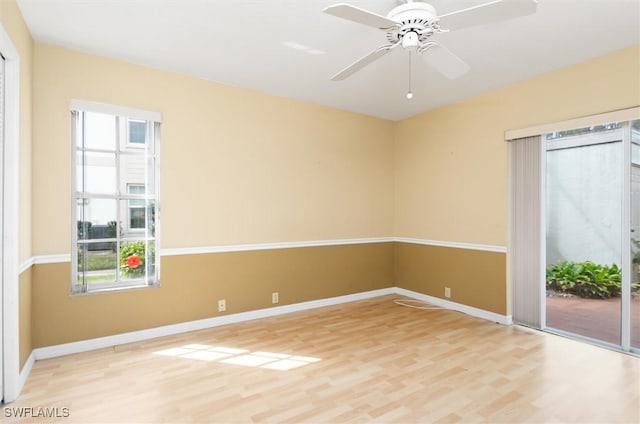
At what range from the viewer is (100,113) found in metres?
3.08

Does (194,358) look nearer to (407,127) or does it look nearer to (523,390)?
(523,390)

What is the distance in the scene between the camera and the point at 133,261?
3.32 meters

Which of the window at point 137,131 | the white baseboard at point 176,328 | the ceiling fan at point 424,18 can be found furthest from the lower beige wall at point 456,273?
the window at point 137,131

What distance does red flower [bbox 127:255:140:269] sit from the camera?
10.8 ft

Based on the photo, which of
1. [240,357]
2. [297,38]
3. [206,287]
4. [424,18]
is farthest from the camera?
[206,287]

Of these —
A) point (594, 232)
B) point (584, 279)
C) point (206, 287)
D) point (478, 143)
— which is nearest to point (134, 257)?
point (206, 287)

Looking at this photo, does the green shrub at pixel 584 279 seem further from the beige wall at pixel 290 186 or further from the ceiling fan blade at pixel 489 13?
the ceiling fan blade at pixel 489 13

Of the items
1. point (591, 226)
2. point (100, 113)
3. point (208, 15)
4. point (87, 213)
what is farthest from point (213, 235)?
point (591, 226)

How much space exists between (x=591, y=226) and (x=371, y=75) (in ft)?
8.84

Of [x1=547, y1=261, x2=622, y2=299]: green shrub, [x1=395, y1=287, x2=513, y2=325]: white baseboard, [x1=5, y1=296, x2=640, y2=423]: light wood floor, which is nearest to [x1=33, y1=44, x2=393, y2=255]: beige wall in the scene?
[x1=395, y1=287, x2=513, y2=325]: white baseboard

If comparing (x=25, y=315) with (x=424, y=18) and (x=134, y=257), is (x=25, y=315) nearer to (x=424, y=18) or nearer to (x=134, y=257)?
(x=134, y=257)

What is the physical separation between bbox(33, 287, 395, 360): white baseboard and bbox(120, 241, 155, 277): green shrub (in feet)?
1.93

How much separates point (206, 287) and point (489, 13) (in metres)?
3.39

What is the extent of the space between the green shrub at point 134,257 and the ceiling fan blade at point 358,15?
9.27 feet
